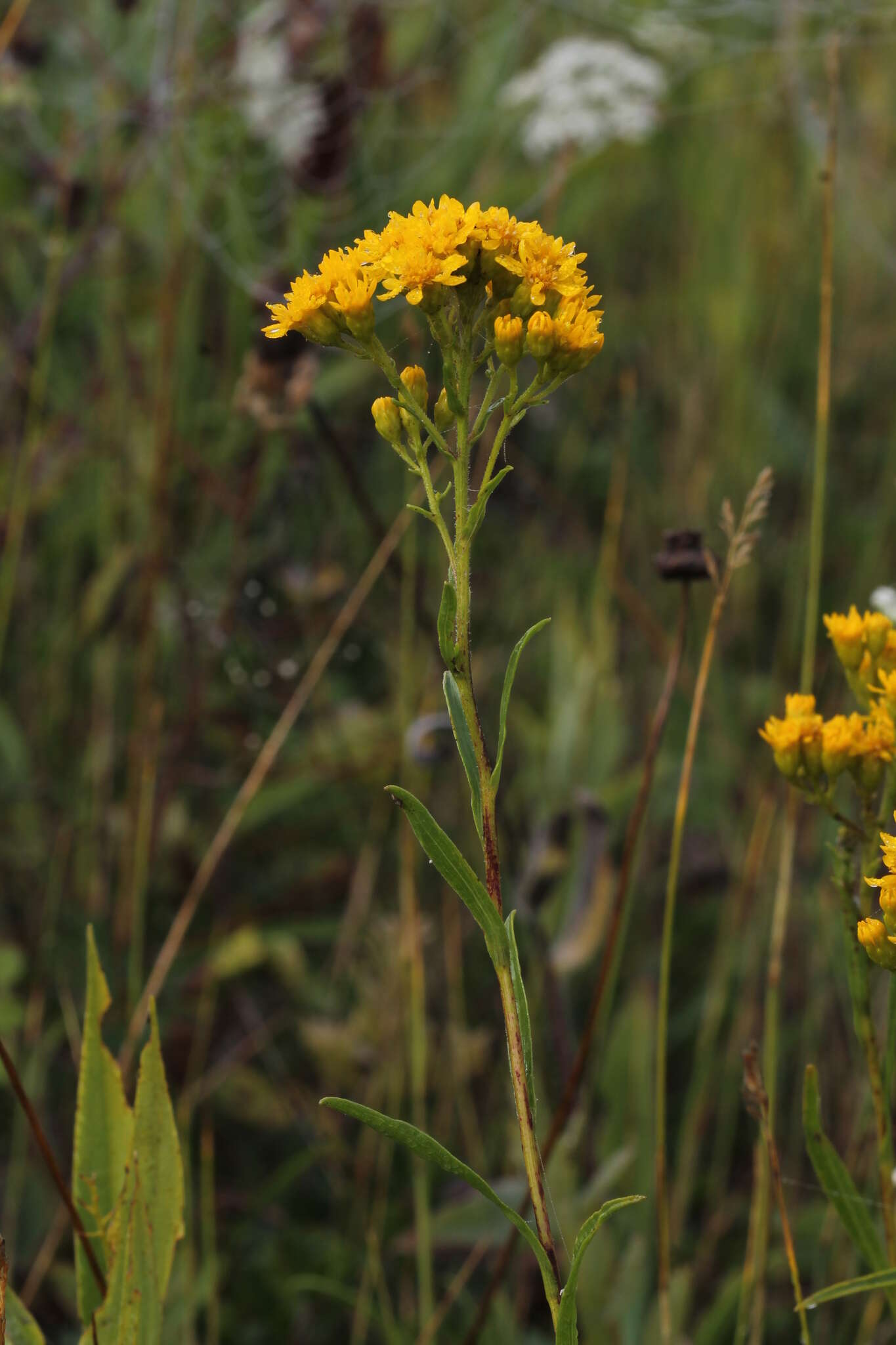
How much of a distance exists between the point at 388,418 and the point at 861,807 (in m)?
0.37

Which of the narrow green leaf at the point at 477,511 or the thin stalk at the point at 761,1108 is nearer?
the narrow green leaf at the point at 477,511

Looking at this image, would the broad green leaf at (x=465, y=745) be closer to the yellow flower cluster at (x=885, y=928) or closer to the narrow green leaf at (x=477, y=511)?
the narrow green leaf at (x=477, y=511)

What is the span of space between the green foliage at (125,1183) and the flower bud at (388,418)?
0.32 m

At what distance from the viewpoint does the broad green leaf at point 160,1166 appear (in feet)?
2.36

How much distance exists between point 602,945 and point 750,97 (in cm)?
234

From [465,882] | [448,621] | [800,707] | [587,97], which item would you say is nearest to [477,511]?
[448,621]

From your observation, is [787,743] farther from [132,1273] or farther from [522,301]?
[132,1273]

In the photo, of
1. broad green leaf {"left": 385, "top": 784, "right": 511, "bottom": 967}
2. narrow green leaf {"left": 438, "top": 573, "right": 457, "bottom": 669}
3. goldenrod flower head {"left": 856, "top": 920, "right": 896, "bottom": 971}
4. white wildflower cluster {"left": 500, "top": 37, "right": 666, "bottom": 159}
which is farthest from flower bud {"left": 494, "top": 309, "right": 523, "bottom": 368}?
white wildflower cluster {"left": 500, "top": 37, "right": 666, "bottom": 159}

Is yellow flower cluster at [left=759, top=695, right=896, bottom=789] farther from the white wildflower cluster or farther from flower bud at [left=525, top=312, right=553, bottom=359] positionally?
the white wildflower cluster

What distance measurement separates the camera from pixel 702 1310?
1.27 metres

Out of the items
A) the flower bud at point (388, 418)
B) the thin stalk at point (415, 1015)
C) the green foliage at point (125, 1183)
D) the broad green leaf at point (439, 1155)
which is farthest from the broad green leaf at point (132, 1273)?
the flower bud at point (388, 418)

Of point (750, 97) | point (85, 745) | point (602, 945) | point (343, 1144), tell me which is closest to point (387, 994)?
point (343, 1144)

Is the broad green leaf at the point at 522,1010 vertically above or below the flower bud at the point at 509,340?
below

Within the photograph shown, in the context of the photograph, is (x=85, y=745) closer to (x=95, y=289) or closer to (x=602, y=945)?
(x=602, y=945)
